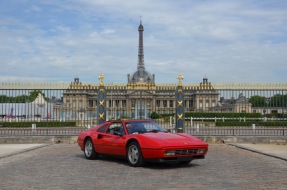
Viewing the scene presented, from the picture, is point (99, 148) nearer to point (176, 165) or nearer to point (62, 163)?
point (62, 163)

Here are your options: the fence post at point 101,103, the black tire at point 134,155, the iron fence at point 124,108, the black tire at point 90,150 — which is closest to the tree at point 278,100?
the iron fence at point 124,108

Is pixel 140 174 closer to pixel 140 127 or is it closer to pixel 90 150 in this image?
pixel 140 127

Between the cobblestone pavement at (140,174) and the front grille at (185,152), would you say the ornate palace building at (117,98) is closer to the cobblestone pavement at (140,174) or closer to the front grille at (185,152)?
the cobblestone pavement at (140,174)

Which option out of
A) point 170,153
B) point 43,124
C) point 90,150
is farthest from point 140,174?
point 43,124

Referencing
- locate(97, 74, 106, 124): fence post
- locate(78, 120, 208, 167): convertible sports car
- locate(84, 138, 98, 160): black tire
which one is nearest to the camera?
locate(78, 120, 208, 167): convertible sports car

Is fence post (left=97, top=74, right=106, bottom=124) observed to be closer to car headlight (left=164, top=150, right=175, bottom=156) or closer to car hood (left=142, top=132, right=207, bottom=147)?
car hood (left=142, top=132, right=207, bottom=147)

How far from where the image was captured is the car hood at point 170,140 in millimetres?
9828

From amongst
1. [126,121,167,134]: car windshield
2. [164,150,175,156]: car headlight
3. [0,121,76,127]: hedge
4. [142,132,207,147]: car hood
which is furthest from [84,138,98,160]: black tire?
[0,121,76,127]: hedge

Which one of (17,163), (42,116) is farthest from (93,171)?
(42,116)

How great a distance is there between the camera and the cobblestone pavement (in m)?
7.68

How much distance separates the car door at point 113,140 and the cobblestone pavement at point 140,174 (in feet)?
1.20

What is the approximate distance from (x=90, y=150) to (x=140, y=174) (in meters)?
3.46

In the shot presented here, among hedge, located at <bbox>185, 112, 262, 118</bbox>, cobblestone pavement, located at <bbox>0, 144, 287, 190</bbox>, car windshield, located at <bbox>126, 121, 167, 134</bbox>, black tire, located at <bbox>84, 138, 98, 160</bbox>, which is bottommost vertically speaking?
cobblestone pavement, located at <bbox>0, 144, 287, 190</bbox>

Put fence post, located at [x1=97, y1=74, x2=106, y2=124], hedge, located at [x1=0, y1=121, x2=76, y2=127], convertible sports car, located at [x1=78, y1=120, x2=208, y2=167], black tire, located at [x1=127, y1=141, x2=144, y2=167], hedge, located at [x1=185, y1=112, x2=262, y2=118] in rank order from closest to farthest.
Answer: convertible sports car, located at [x1=78, y1=120, x2=208, y2=167], black tire, located at [x1=127, y1=141, x2=144, y2=167], fence post, located at [x1=97, y1=74, x2=106, y2=124], hedge, located at [x1=185, y1=112, x2=262, y2=118], hedge, located at [x1=0, y1=121, x2=76, y2=127]
